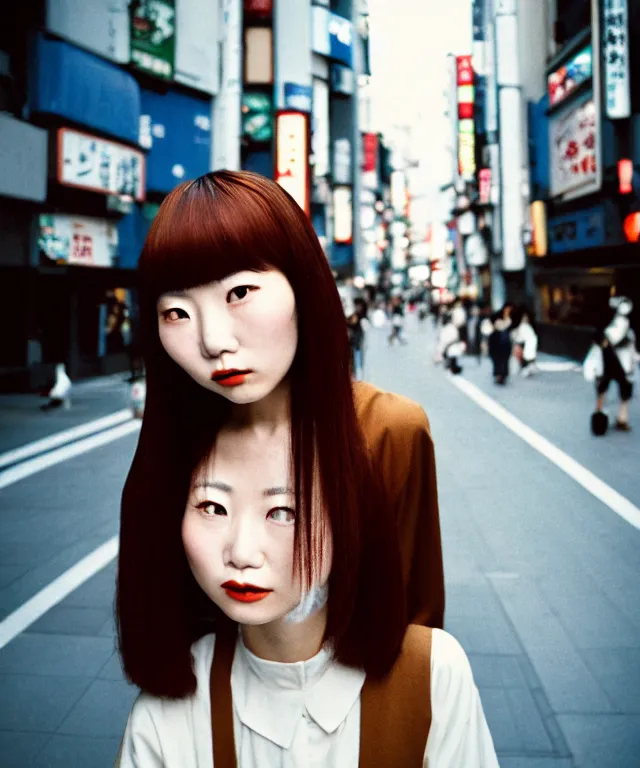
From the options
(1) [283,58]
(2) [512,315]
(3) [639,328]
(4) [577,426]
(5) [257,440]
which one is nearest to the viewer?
(5) [257,440]

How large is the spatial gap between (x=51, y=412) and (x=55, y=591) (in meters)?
8.95

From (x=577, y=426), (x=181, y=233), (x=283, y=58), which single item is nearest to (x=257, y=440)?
(x=181, y=233)

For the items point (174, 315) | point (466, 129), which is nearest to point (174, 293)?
point (174, 315)

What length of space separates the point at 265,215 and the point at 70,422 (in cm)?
1186

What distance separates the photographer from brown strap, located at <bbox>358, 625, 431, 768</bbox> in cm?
154

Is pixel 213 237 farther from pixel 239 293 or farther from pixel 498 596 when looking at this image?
pixel 498 596

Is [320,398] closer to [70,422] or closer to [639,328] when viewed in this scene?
[70,422]

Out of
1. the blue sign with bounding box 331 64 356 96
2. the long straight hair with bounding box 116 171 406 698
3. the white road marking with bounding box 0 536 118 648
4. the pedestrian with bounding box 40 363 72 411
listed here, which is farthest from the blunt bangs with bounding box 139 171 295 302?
the blue sign with bounding box 331 64 356 96

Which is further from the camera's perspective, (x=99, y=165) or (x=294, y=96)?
(x=294, y=96)

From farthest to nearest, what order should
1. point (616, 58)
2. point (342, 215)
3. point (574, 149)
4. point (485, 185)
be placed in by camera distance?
point (342, 215) → point (485, 185) → point (574, 149) → point (616, 58)

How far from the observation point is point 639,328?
833 inches

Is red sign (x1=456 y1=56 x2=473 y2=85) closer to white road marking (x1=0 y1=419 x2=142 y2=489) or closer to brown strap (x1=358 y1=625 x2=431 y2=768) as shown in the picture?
white road marking (x1=0 y1=419 x2=142 y2=489)

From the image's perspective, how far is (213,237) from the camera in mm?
1392

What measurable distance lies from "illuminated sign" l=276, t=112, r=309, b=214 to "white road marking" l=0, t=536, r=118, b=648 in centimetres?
2501
